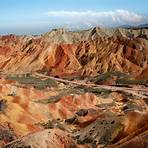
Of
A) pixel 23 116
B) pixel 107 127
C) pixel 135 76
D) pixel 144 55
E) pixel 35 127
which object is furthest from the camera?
pixel 144 55

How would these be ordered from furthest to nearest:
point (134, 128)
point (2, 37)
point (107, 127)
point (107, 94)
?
point (2, 37) → point (107, 94) → point (107, 127) → point (134, 128)

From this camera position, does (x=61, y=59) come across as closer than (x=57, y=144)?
No

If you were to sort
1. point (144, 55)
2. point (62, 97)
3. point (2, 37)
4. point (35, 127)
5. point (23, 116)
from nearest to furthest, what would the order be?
point (35, 127) → point (23, 116) → point (62, 97) → point (144, 55) → point (2, 37)

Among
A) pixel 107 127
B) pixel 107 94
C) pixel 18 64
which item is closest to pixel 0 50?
pixel 18 64

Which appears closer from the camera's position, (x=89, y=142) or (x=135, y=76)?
(x=89, y=142)

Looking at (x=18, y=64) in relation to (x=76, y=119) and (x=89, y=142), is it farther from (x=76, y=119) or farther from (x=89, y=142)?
(x=89, y=142)

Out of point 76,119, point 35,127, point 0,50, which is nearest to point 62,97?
point 76,119

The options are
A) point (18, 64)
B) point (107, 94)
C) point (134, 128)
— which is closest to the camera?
point (134, 128)

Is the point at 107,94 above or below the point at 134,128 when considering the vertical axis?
below

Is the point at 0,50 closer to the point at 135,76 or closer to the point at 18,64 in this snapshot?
the point at 18,64
